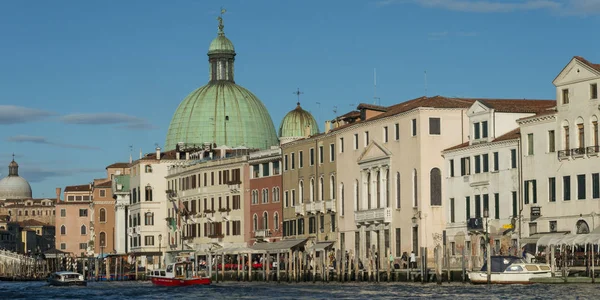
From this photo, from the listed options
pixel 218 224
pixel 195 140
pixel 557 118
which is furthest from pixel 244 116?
pixel 557 118

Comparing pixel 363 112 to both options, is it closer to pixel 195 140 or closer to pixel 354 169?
pixel 354 169

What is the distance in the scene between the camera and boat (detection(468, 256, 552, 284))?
61406 mm

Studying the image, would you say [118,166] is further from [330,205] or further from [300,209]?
[330,205]

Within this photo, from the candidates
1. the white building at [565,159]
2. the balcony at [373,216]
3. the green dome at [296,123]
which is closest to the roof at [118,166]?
the green dome at [296,123]

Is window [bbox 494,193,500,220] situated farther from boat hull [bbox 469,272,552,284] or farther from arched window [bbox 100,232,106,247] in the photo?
arched window [bbox 100,232,106,247]

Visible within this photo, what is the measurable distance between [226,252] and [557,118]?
116 ft

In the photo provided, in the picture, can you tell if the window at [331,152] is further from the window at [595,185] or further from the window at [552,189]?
the window at [595,185]

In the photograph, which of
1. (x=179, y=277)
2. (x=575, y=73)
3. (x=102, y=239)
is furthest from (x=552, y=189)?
(x=102, y=239)

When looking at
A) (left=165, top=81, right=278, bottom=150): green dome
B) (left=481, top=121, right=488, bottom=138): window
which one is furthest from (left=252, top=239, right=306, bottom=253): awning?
(left=165, top=81, right=278, bottom=150): green dome

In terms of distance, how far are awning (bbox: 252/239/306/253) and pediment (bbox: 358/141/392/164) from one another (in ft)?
Answer: 25.3

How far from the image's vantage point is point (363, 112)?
87875 millimetres

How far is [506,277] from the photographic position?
62562 mm

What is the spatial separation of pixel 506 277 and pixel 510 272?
0.40 m

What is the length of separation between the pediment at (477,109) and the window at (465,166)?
101 inches
